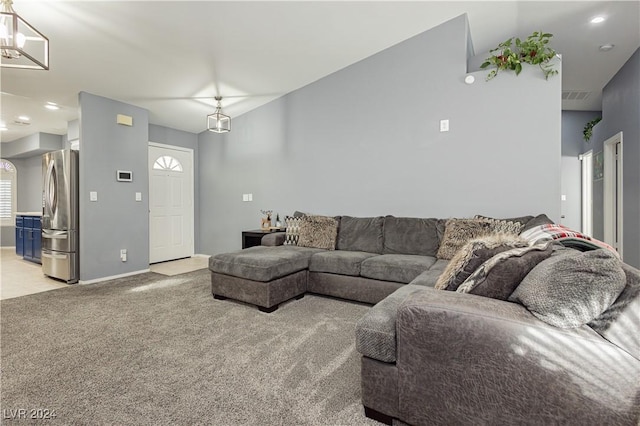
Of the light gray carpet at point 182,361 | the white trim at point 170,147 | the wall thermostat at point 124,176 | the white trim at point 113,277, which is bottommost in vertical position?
the light gray carpet at point 182,361

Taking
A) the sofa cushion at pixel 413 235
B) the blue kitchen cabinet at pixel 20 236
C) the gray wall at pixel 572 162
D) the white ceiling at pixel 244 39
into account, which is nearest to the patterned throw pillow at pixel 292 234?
the sofa cushion at pixel 413 235

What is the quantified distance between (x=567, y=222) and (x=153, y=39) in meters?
7.40

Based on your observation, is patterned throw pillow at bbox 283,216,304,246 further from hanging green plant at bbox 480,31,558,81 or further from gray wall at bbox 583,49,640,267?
gray wall at bbox 583,49,640,267

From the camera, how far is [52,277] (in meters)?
4.36

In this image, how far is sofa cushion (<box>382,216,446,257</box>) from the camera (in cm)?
326

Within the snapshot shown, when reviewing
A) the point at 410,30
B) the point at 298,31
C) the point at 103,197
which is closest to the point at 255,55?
the point at 298,31

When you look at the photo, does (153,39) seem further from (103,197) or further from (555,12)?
(555,12)

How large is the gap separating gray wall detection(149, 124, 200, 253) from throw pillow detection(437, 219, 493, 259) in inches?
183

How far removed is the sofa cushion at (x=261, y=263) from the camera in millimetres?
2875

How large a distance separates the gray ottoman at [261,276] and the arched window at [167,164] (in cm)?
307

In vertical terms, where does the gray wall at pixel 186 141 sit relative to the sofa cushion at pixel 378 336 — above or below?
above

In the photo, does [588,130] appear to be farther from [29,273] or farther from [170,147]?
[29,273]

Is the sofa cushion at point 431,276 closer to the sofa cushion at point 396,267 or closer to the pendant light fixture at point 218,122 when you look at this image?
the sofa cushion at point 396,267

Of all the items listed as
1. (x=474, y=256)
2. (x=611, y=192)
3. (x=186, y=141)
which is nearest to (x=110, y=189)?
(x=186, y=141)
